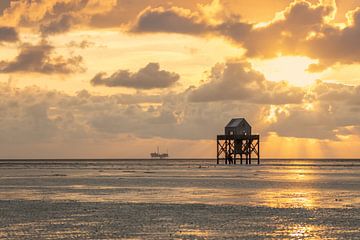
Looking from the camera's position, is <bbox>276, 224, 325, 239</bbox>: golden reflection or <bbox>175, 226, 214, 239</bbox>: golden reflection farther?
<bbox>175, 226, 214, 239</bbox>: golden reflection

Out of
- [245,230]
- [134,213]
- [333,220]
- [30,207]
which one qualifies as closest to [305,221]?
[333,220]

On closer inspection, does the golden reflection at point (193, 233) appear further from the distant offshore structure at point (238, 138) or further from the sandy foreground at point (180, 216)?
the distant offshore structure at point (238, 138)

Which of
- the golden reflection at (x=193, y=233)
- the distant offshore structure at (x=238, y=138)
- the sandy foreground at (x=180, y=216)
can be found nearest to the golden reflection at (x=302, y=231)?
the sandy foreground at (x=180, y=216)

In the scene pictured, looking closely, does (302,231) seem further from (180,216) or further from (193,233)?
(180,216)

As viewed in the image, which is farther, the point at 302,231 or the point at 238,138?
the point at 238,138

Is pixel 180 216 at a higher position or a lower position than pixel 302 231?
higher

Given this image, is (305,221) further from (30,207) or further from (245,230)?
(30,207)

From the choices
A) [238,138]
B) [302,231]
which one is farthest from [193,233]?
[238,138]

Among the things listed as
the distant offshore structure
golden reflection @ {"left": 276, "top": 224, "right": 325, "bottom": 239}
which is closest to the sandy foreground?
golden reflection @ {"left": 276, "top": 224, "right": 325, "bottom": 239}

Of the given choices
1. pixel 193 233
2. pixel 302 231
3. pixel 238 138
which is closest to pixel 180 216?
pixel 193 233

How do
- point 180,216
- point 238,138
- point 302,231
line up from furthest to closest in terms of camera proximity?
Answer: point 238,138 → point 180,216 → point 302,231

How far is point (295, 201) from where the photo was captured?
47.6m

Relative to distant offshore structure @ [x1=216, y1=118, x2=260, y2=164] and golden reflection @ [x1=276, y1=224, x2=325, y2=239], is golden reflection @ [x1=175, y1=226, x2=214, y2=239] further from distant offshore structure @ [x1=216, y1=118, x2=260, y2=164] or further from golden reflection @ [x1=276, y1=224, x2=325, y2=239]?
distant offshore structure @ [x1=216, y1=118, x2=260, y2=164]

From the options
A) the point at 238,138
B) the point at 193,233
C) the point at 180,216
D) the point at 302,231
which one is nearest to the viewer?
the point at 193,233
